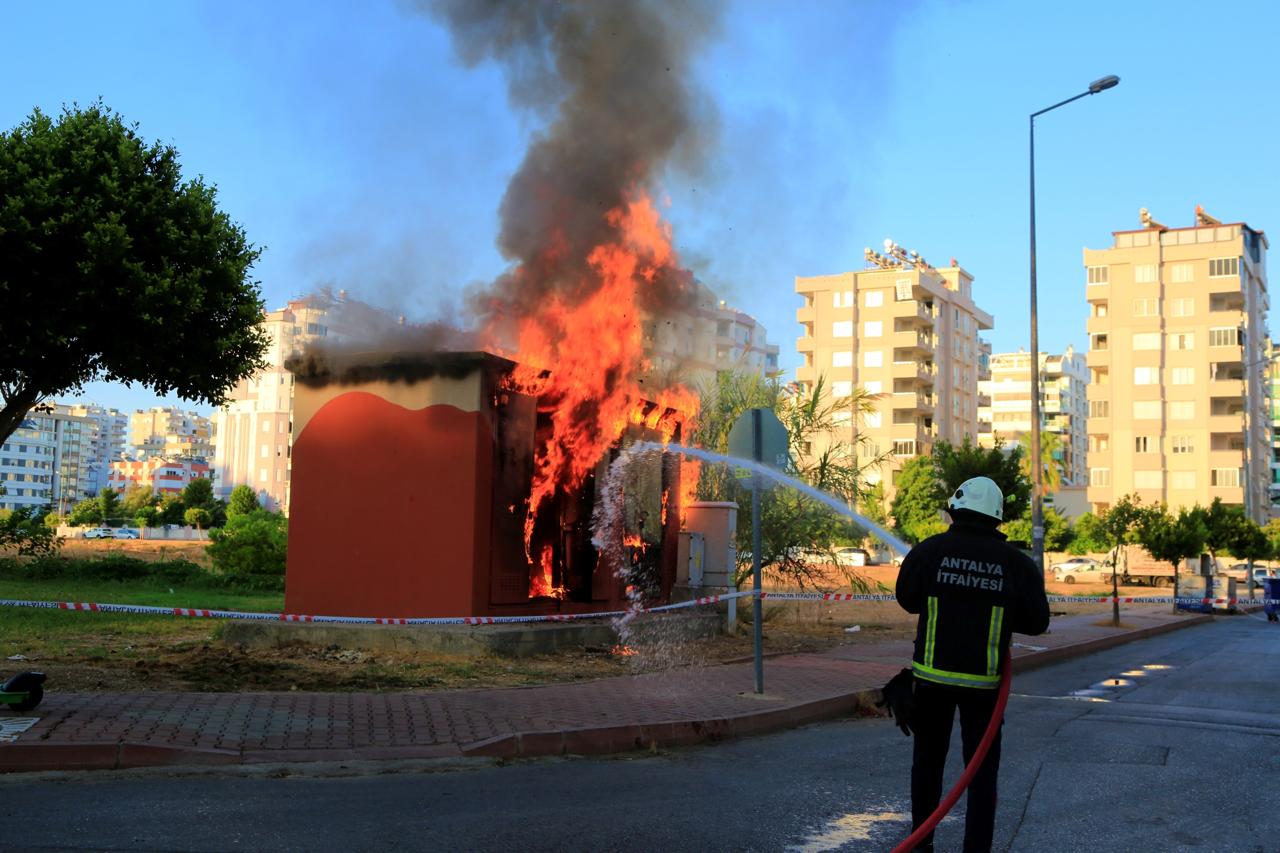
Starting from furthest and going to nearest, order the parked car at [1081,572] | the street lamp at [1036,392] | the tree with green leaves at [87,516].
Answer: the tree with green leaves at [87,516], the parked car at [1081,572], the street lamp at [1036,392]

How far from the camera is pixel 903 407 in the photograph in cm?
8006

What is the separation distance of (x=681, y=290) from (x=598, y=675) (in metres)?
5.72

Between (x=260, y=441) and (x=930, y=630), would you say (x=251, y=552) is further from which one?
(x=260, y=441)

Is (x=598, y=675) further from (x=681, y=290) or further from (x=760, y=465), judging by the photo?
(x=681, y=290)

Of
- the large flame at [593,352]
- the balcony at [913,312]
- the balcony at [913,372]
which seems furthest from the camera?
the balcony at [913,312]

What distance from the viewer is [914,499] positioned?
67.6 metres

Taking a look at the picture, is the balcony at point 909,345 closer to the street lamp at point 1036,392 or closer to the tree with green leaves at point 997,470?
the tree with green leaves at point 997,470

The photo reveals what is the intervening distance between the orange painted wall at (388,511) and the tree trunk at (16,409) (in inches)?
112

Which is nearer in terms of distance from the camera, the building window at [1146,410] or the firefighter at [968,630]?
the firefighter at [968,630]

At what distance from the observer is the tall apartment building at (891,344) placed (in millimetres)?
80188

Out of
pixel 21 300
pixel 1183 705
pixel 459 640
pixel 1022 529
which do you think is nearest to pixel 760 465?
pixel 459 640

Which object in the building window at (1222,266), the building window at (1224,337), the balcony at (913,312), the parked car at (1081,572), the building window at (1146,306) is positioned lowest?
the parked car at (1081,572)

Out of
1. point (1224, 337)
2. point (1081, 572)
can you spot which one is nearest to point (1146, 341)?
point (1224, 337)

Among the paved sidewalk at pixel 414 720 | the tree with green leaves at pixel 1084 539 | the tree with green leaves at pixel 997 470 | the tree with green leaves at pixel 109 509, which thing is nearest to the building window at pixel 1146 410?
the tree with green leaves at pixel 1084 539
